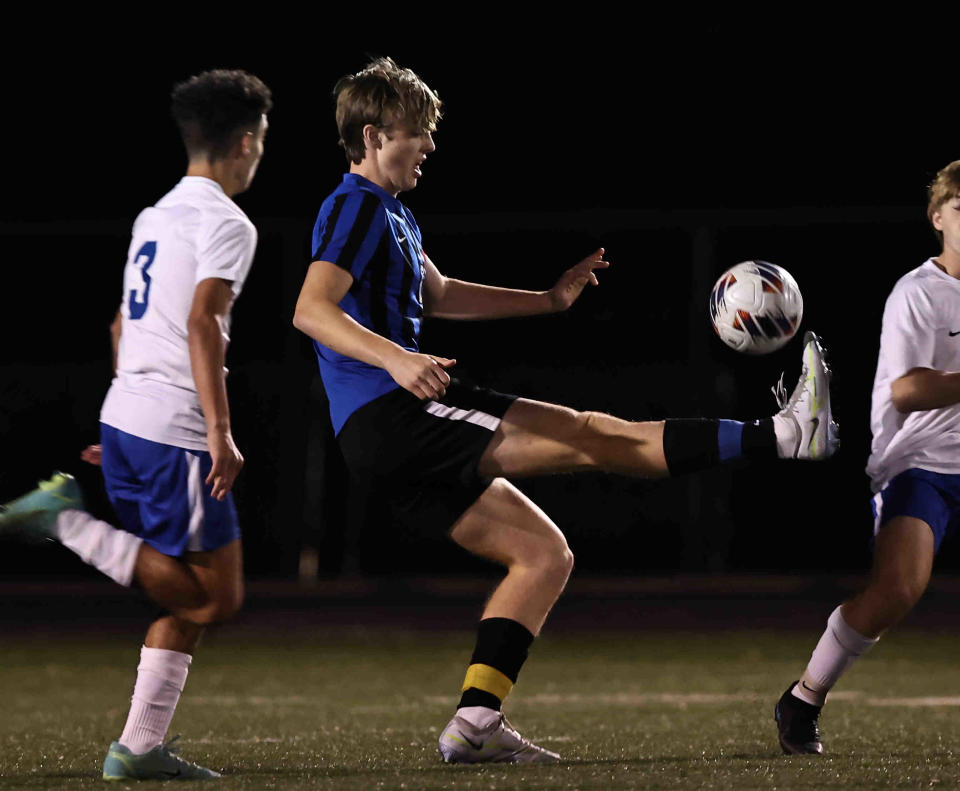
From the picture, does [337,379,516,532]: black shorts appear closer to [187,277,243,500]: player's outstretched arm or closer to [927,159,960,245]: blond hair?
[187,277,243,500]: player's outstretched arm

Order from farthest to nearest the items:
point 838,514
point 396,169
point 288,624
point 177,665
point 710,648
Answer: point 838,514, point 288,624, point 710,648, point 396,169, point 177,665

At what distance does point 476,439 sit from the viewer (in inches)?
168

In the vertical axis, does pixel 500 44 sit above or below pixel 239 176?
above

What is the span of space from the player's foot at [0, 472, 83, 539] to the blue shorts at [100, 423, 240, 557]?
0.22 meters

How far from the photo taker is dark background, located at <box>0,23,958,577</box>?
11.4 m

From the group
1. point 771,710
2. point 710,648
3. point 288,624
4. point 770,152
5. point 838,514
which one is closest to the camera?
point 771,710

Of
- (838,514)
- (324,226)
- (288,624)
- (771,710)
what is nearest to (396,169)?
(324,226)

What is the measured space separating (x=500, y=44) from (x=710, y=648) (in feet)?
29.0

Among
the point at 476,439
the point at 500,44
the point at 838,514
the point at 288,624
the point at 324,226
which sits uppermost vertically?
the point at 500,44

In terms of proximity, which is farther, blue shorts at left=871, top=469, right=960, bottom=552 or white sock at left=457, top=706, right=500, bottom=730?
blue shorts at left=871, top=469, right=960, bottom=552

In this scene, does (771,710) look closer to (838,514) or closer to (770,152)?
(838,514)

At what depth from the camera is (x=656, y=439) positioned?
167 inches

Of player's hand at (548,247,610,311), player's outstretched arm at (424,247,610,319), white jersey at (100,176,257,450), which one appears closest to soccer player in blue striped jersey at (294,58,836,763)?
white jersey at (100,176,257,450)

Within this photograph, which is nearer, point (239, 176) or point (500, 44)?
point (239, 176)
